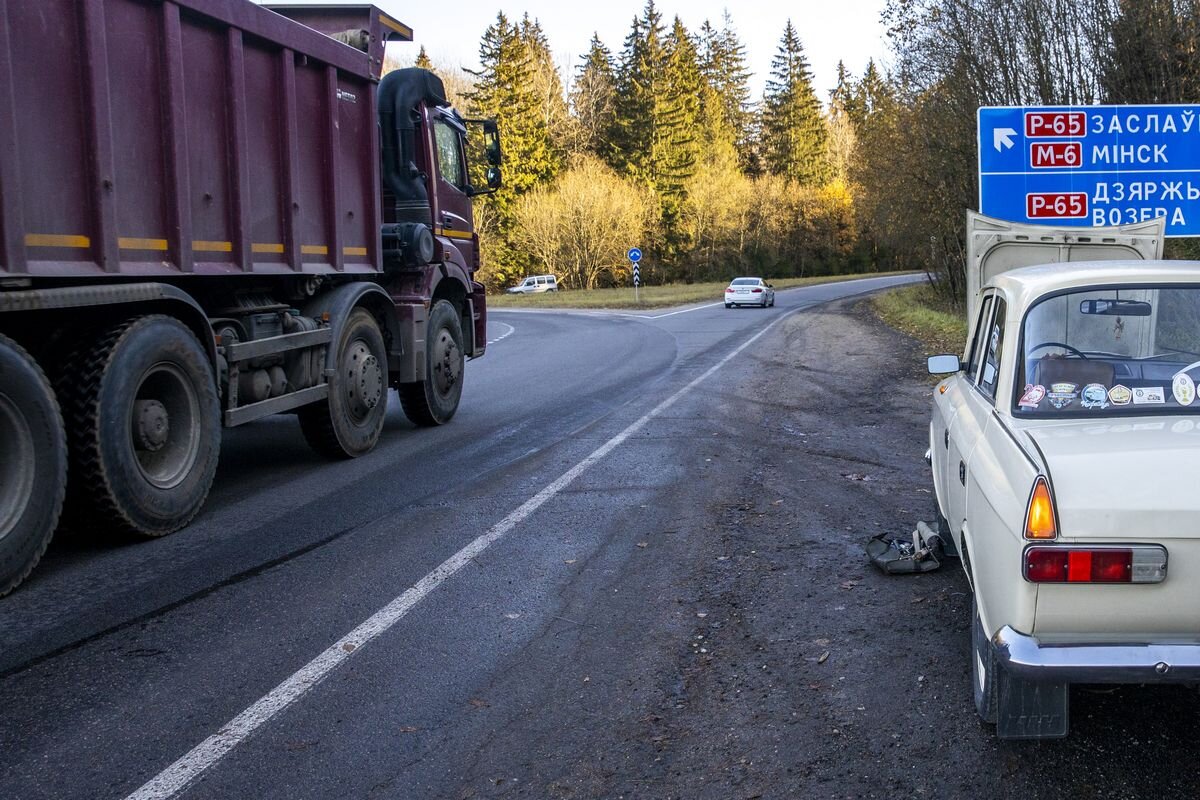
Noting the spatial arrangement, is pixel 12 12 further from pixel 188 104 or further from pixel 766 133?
pixel 766 133

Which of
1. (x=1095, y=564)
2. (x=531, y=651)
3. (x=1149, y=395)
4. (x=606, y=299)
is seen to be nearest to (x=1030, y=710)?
(x=1095, y=564)

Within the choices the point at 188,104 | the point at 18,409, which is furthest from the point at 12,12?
the point at 18,409

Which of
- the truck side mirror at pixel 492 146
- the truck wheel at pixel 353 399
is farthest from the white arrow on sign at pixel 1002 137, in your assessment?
the truck wheel at pixel 353 399

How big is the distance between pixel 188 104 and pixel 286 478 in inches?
116

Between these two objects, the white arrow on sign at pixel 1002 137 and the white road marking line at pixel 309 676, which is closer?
the white road marking line at pixel 309 676

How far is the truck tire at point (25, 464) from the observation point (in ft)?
17.6

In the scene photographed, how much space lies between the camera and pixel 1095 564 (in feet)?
10.5

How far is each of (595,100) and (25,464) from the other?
75.4m

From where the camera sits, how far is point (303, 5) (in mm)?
9961

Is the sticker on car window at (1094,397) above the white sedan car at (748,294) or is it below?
below

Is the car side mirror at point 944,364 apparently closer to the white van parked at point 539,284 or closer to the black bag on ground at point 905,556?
the black bag on ground at point 905,556

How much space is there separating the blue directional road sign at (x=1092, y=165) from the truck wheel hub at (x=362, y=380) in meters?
9.23

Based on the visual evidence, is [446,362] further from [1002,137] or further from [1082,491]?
[1002,137]

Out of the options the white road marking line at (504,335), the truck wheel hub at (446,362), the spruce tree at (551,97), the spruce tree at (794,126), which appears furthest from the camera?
the spruce tree at (794,126)
